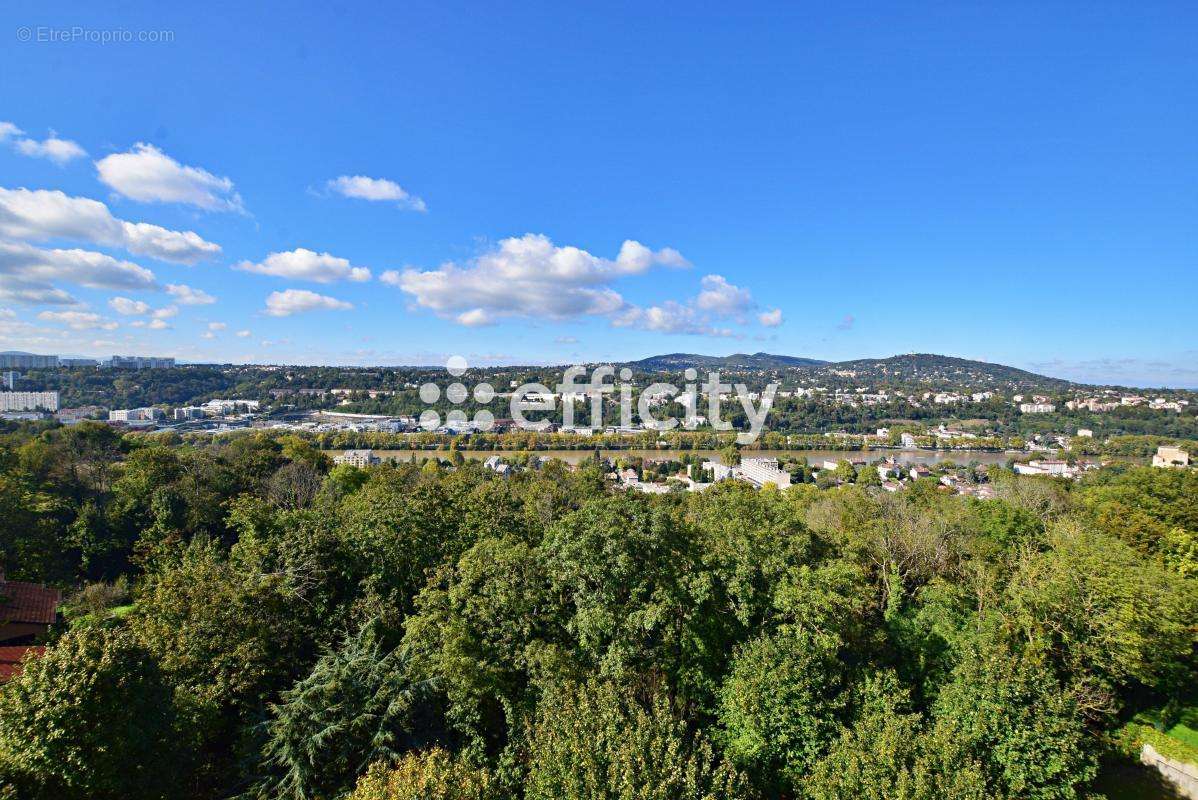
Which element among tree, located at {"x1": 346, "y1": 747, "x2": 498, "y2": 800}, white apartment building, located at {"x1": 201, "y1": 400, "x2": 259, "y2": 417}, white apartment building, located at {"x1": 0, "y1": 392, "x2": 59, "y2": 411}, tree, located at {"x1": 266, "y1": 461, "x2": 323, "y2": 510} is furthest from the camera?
white apartment building, located at {"x1": 201, "y1": 400, "x2": 259, "y2": 417}

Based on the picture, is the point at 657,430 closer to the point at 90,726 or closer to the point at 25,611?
the point at 25,611

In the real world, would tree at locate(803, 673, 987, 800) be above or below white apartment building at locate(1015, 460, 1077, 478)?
above

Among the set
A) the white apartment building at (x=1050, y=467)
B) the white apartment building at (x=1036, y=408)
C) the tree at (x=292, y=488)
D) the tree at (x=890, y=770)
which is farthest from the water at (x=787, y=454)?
the tree at (x=890, y=770)

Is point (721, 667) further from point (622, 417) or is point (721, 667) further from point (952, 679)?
point (622, 417)

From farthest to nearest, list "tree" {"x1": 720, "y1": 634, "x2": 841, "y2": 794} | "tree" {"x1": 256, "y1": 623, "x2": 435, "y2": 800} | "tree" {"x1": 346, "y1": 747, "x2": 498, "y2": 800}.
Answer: "tree" {"x1": 720, "y1": 634, "x2": 841, "y2": 794} → "tree" {"x1": 256, "y1": 623, "x2": 435, "y2": 800} → "tree" {"x1": 346, "y1": 747, "x2": 498, "y2": 800}

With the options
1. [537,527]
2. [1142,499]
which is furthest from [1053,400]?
[537,527]

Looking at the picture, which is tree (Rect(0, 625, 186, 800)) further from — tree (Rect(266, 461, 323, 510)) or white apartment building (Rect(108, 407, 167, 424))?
white apartment building (Rect(108, 407, 167, 424))

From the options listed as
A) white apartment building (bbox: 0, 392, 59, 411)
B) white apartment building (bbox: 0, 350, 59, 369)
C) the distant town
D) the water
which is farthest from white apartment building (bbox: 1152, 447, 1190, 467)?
white apartment building (bbox: 0, 350, 59, 369)

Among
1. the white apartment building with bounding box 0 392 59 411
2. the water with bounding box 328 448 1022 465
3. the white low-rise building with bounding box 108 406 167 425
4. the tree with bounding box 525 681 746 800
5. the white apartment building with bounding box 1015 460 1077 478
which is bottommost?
the water with bounding box 328 448 1022 465

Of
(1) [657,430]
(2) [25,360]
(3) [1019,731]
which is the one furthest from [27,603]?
(2) [25,360]
